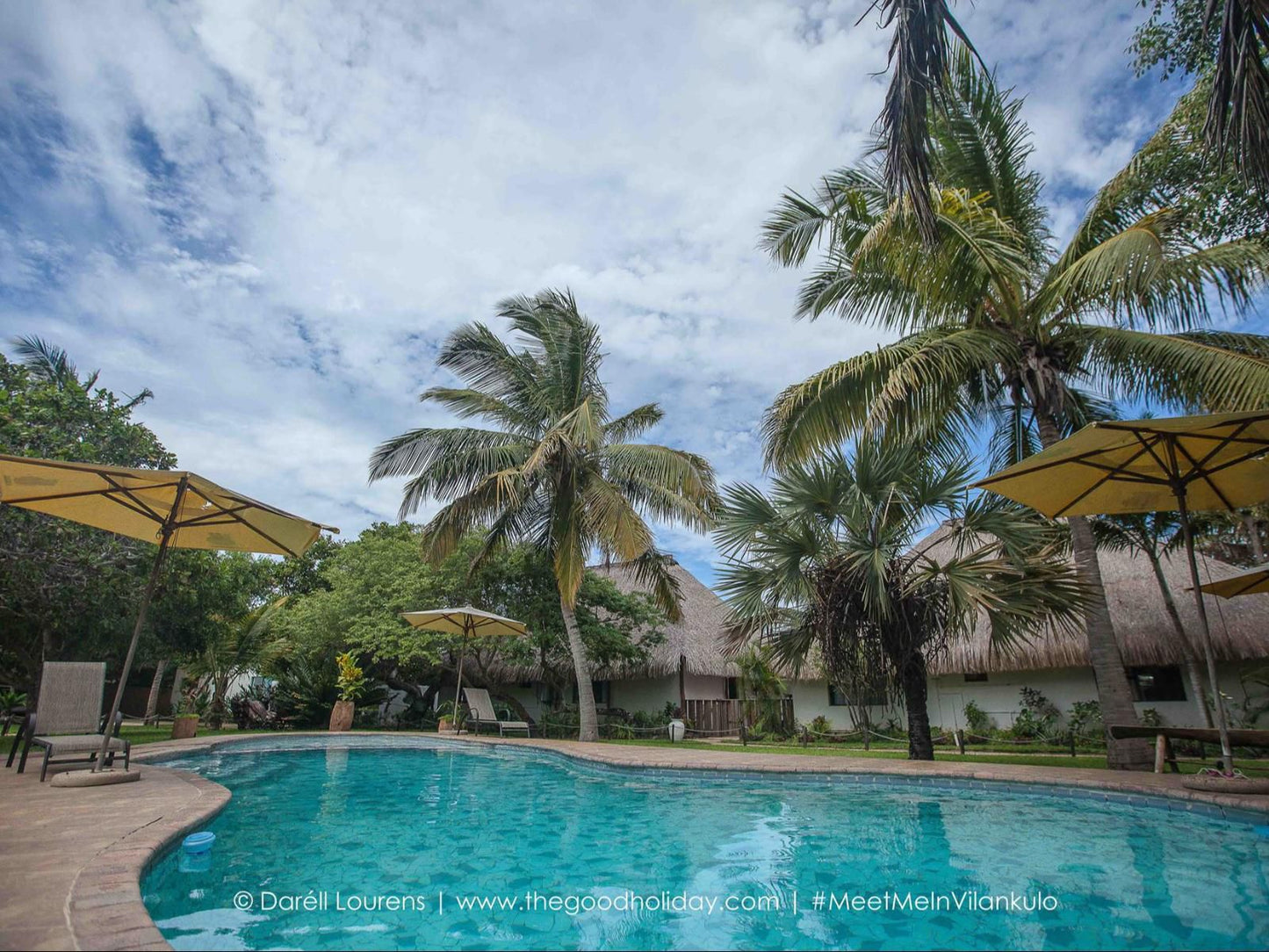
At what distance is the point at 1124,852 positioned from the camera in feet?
15.8

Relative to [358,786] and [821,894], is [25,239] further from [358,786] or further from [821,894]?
[821,894]

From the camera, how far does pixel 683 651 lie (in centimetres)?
2006

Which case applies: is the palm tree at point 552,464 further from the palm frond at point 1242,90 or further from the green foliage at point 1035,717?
the palm frond at point 1242,90

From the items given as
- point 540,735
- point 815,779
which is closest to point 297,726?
point 540,735

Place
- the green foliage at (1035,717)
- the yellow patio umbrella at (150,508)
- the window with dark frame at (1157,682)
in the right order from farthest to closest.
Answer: the green foliage at (1035,717) < the window with dark frame at (1157,682) < the yellow patio umbrella at (150,508)

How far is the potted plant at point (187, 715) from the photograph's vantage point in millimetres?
12398

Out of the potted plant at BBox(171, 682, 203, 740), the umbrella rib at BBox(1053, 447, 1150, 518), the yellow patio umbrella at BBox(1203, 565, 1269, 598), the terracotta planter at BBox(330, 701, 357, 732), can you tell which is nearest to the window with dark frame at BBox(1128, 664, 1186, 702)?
the yellow patio umbrella at BBox(1203, 565, 1269, 598)

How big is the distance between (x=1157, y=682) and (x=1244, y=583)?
779 centimetres

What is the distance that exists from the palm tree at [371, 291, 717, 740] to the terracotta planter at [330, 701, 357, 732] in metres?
5.44

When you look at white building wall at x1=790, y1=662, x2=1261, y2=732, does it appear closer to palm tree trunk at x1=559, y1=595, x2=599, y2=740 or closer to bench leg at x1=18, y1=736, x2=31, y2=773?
palm tree trunk at x1=559, y1=595, x2=599, y2=740

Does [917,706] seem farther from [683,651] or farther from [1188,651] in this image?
[683,651]

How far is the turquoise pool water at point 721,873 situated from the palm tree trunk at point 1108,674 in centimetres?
187

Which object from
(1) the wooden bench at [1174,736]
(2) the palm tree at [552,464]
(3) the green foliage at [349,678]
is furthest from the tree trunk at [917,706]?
(3) the green foliage at [349,678]

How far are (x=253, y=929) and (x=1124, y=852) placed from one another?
228 inches
